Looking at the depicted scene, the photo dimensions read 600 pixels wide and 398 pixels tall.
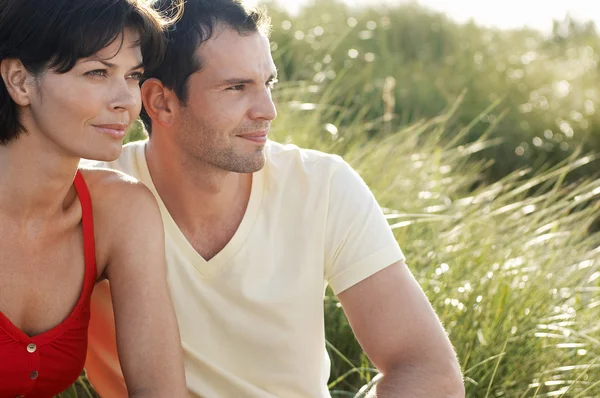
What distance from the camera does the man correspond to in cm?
266

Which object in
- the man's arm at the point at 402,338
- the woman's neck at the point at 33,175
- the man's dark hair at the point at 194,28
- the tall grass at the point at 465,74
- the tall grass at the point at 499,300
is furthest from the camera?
the tall grass at the point at 465,74

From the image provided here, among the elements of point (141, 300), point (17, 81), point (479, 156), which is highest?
point (17, 81)

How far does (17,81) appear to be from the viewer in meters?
2.25

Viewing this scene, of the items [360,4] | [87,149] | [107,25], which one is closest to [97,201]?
[87,149]

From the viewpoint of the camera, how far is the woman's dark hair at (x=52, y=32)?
86.1 inches

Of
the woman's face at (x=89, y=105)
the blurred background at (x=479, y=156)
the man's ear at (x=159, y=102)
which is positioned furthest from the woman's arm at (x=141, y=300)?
the blurred background at (x=479, y=156)

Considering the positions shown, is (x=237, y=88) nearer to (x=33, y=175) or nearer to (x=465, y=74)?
(x=33, y=175)

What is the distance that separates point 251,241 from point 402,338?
0.51 metres

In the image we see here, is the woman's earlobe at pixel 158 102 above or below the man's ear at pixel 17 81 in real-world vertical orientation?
below

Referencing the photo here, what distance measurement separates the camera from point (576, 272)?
3.82 metres

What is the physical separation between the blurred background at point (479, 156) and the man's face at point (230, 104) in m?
0.78

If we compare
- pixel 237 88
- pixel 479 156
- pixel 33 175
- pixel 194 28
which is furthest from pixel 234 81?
pixel 479 156

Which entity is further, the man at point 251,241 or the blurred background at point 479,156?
the blurred background at point 479,156

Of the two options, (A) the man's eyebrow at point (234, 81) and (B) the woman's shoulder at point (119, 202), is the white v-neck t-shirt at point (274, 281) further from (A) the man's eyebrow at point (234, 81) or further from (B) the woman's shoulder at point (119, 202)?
(A) the man's eyebrow at point (234, 81)
